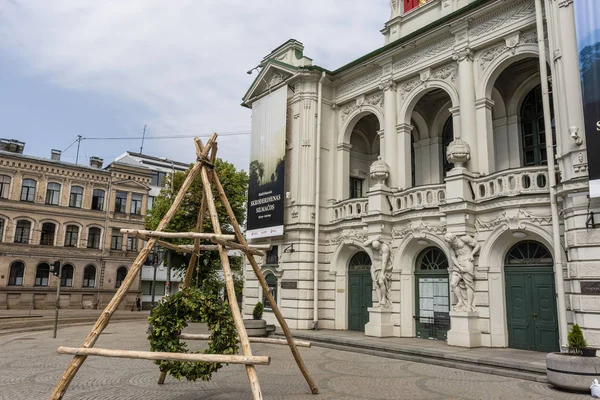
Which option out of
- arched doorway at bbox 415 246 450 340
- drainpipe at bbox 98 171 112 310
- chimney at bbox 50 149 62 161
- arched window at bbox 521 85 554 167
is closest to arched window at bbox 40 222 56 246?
drainpipe at bbox 98 171 112 310

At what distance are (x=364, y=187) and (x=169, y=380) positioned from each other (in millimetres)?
16128

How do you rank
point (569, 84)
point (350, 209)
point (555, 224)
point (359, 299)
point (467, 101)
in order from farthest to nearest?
1. point (350, 209)
2. point (359, 299)
3. point (467, 101)
4. point (555, 224)
5. point (569, 84)

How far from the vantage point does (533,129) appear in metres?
18.6

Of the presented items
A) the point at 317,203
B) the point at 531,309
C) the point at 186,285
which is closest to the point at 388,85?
the point at 317,203

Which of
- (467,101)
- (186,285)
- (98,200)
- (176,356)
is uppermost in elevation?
(98,200)

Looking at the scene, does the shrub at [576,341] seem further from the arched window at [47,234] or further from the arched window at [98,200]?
the arched window at [98,200]

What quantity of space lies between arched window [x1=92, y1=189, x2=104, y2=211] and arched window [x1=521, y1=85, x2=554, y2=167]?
37.7m

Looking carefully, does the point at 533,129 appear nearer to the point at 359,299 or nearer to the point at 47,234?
the point at 359,299

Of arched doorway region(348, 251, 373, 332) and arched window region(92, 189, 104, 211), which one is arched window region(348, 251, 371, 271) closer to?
arched doorway region(348, 251, 373, 332)

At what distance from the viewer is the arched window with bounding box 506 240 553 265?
14842 mm

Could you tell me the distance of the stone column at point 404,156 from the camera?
63.7 ft

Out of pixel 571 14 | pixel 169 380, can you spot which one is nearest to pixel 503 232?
pixel 571 14

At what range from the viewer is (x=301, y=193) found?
22.0 metres

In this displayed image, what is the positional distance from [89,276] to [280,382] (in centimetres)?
3748
